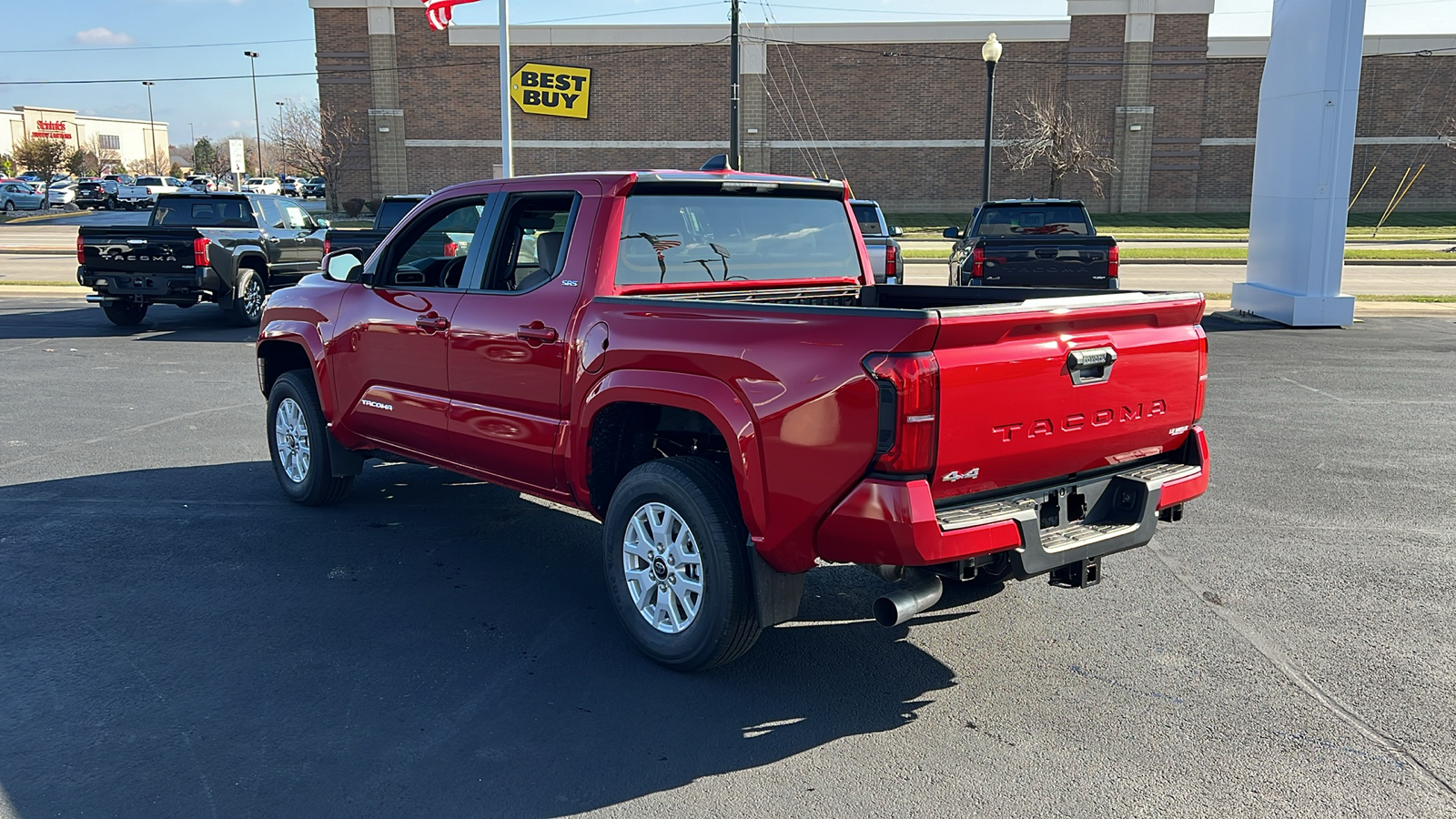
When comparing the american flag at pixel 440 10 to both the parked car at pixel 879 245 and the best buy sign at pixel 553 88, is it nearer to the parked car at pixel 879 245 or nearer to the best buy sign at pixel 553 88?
the parked car at pixel 879 245

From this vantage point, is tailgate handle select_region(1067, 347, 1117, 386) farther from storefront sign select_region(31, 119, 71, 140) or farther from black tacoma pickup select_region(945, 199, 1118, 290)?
storefront sign select_region(31, 119, 71, 140)

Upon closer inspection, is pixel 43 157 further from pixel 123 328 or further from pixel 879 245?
pixel 879 245

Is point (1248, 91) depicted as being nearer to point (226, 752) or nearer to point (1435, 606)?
point (1435, 606)

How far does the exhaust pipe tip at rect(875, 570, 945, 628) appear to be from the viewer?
3.92m

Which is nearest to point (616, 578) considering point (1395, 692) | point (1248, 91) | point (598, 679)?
point (598, 679)

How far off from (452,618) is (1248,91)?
163 ft

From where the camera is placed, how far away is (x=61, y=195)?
6234 cm

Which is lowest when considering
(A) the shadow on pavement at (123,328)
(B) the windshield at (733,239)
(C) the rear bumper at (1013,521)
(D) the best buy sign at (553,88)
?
(A) the shadow on pavement at (123,328)

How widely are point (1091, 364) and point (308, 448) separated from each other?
4.84 meters

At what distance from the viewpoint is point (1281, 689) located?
4.36 metres

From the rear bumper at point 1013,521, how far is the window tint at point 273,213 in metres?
15.6

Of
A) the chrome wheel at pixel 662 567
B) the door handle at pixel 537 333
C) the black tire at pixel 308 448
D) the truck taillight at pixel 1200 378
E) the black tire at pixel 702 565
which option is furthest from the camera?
the black tire at pixel 308 448

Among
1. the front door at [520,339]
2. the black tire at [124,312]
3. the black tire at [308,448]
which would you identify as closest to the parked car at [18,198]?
the black tire at [124,312]

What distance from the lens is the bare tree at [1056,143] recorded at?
44.0 meters
